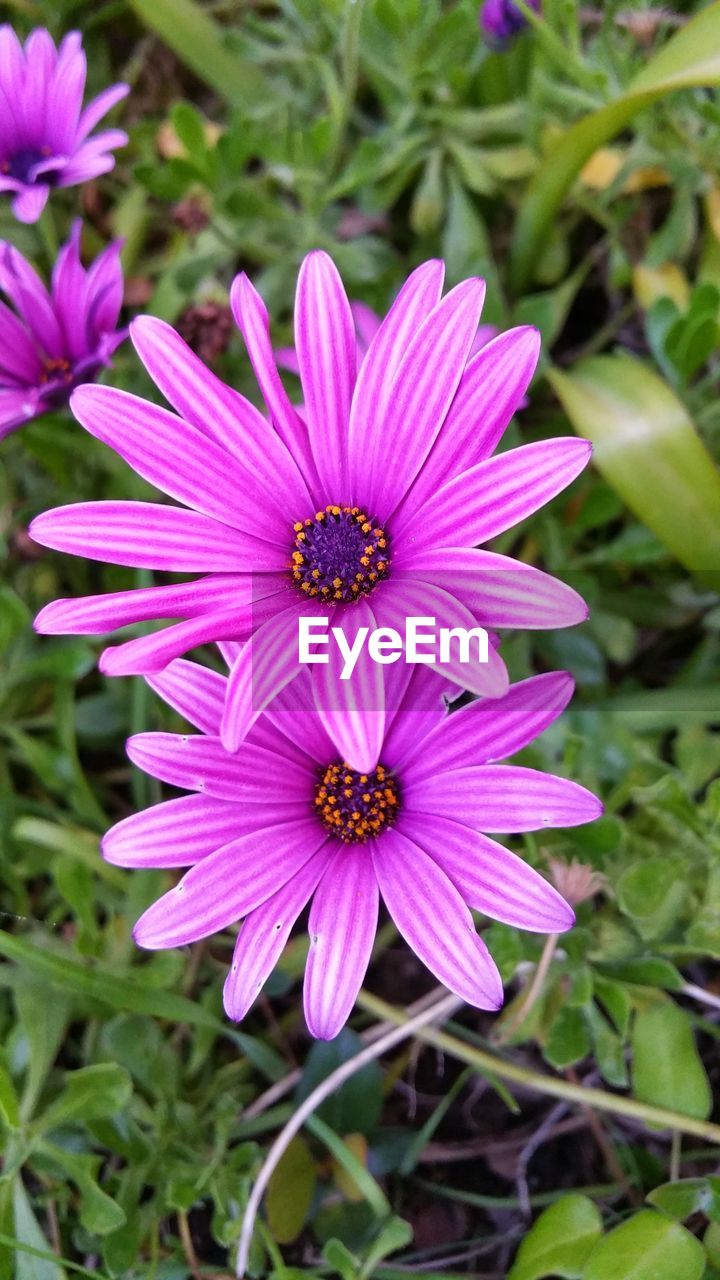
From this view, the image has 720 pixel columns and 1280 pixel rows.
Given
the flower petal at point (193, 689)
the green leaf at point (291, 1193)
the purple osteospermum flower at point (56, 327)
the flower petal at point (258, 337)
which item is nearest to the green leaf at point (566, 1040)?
the green leaf at point (291, 1193)

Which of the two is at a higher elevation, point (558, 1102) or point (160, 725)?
point (160, 725)

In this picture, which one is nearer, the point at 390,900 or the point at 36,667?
the point at 390,900

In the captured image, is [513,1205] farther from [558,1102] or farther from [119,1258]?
[119,1258]

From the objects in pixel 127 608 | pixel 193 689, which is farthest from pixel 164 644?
pixel 193 689

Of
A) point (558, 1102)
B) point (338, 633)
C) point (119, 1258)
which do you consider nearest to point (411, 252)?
point (338, 633)

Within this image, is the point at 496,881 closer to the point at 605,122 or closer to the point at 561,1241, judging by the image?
the point at 561,1241

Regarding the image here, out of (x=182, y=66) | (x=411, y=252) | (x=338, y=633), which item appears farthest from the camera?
(x=182, y=66)
